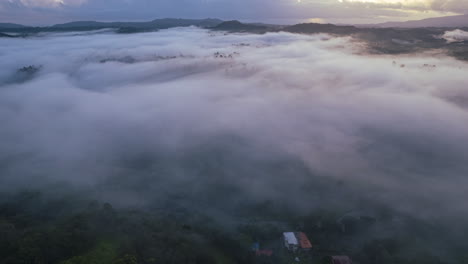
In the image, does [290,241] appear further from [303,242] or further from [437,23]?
[437,23]

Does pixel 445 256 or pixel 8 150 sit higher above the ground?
pixel 8 150

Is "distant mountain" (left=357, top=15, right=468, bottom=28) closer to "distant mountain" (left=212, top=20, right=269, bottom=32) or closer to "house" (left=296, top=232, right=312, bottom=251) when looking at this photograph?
"distant mountain" (left=212, top=20, right=269, bottom=32)

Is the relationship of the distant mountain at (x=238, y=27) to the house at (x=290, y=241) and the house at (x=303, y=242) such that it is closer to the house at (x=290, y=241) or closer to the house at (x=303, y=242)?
the house at (x=303, y=242)

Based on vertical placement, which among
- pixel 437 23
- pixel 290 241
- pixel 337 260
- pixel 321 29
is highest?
pixel 437 23

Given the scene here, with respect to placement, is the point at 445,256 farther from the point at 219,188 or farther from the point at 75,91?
the point at 75,91

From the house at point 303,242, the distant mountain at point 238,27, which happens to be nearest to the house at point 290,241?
the house at point 303,242

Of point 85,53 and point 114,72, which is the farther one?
point 85,53

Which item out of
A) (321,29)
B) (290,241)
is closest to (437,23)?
(321,29)

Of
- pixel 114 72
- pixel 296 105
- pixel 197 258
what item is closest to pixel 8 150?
pixel 197 258
